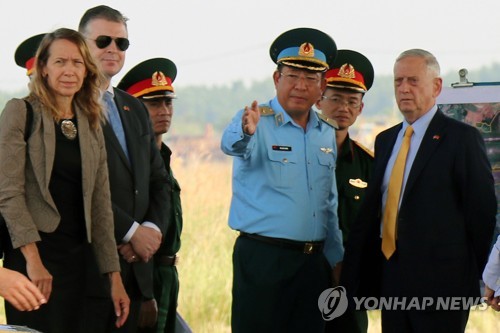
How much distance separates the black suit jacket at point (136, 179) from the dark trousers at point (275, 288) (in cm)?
55

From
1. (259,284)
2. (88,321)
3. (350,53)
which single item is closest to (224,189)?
(350,53)

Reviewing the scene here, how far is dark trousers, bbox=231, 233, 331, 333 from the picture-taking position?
17.4 ft

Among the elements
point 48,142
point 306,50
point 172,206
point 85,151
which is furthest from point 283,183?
point 48,142

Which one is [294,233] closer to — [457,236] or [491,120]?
[457,236]

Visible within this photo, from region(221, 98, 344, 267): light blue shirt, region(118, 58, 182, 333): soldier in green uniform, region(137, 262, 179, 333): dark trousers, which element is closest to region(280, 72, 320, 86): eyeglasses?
region(221, 98, 344, 267): light blue shirt

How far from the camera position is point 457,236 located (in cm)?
490

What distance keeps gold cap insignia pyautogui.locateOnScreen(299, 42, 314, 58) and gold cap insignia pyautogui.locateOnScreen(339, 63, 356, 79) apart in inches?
19.0

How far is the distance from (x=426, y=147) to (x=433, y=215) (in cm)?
31

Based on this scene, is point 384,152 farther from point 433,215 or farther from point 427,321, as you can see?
point 427,321

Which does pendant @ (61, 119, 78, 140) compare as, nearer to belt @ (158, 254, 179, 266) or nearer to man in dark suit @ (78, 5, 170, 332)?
man in dark suit @ (78, 5, 170, 332)

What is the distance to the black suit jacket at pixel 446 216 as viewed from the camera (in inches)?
192

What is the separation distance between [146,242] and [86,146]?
57 cm

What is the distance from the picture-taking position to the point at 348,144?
5824 mm

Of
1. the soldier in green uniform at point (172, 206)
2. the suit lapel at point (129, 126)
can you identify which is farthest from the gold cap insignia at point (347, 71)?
the suit lapel at point (129, 126)
